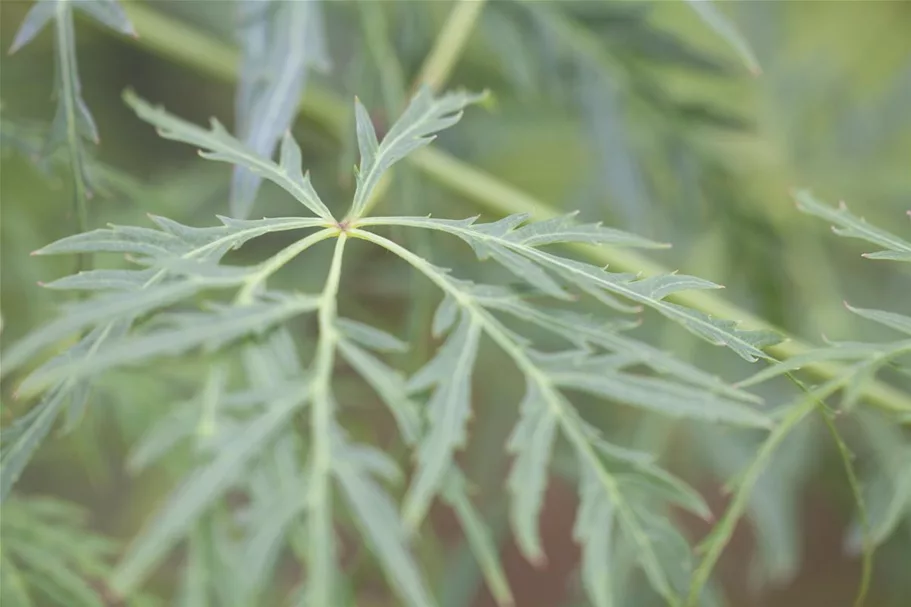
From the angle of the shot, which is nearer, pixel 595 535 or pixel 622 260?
pixel 595 535

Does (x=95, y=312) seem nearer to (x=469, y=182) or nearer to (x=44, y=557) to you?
(x=44, y=557)

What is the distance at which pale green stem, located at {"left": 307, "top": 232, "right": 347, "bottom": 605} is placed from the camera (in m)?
0.35

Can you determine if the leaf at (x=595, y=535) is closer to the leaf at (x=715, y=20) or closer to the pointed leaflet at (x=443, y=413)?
the pointed leaflet at (x=443, y=413)

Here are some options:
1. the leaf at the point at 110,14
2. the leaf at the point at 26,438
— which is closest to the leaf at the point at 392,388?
the leaf at the point at 26,438

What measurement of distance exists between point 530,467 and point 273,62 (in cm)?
32

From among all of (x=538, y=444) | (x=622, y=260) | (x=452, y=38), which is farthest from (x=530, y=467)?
(x=452, y=38)

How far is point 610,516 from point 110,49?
1006 millimetres

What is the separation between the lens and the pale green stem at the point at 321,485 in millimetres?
346

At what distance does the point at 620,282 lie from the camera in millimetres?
373

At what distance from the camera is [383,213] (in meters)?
0.86

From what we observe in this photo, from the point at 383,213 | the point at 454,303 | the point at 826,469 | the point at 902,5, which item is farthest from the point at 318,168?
the point at 902,5

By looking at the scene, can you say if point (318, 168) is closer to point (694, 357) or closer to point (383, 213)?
point (383, 213)

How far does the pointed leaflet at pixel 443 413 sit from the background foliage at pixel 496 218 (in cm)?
3

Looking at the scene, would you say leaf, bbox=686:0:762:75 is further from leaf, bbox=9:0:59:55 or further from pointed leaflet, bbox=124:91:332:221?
leaf, bbox=9:0:59:55
